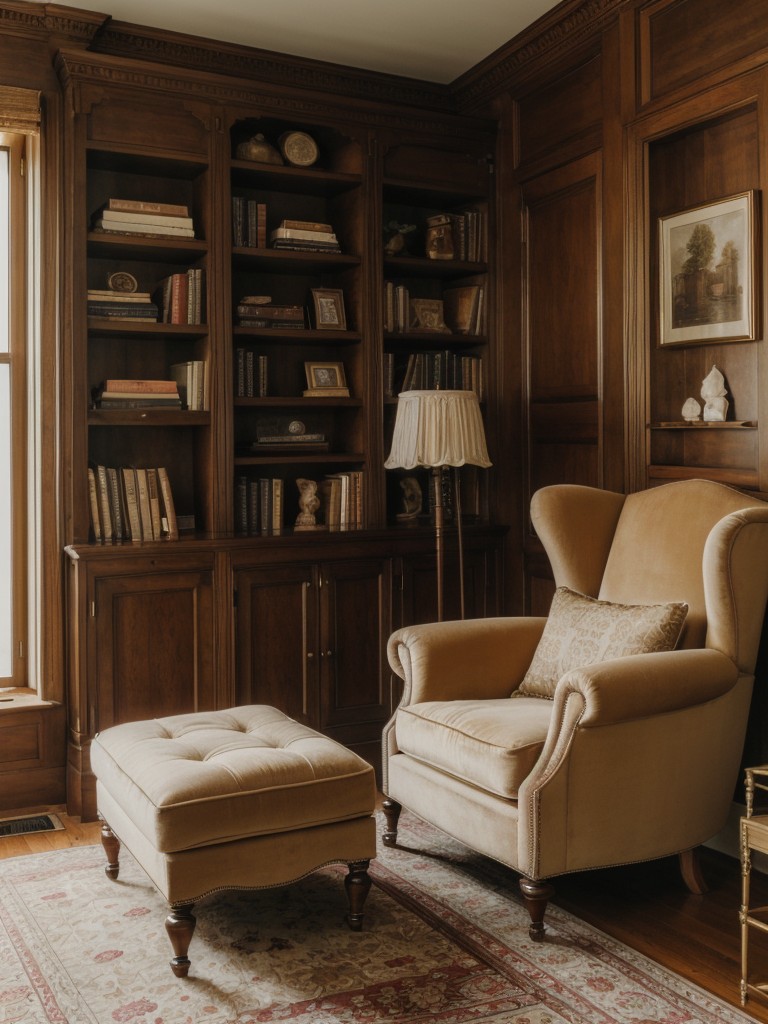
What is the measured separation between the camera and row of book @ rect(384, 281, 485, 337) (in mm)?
4348

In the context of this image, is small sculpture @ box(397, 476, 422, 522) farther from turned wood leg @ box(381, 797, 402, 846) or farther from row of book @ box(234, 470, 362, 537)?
turned wood leg @ box(381, 797, 402, 846)

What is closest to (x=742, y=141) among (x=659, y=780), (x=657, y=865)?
(x=659, y=780)

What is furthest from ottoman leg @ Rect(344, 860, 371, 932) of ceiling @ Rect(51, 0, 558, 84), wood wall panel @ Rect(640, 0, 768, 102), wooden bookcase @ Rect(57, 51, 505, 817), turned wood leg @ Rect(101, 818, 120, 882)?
ceiling @ Rect(51, 0, 558, 84)

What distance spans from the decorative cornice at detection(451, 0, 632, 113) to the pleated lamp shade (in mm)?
1396

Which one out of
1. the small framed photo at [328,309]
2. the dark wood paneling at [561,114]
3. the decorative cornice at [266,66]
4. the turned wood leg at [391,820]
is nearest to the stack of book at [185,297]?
the small framed photo at [328,309]

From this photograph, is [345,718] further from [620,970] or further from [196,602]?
[620,970]

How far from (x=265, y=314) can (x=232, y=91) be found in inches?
32.7

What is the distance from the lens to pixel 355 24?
3.95 meters

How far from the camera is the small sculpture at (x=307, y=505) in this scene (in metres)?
4.22

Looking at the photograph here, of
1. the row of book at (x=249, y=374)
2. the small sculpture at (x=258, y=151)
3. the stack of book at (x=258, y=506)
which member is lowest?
the stack of book at (x=258, y=506)

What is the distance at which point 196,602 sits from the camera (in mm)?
3797

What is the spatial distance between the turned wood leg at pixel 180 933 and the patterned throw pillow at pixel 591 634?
1174 millimetres

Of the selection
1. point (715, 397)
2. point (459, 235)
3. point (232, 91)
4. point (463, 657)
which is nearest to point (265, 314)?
point (232, 91)

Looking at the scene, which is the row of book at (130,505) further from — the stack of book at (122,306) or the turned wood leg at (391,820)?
the turned wood leg at (391,820)
